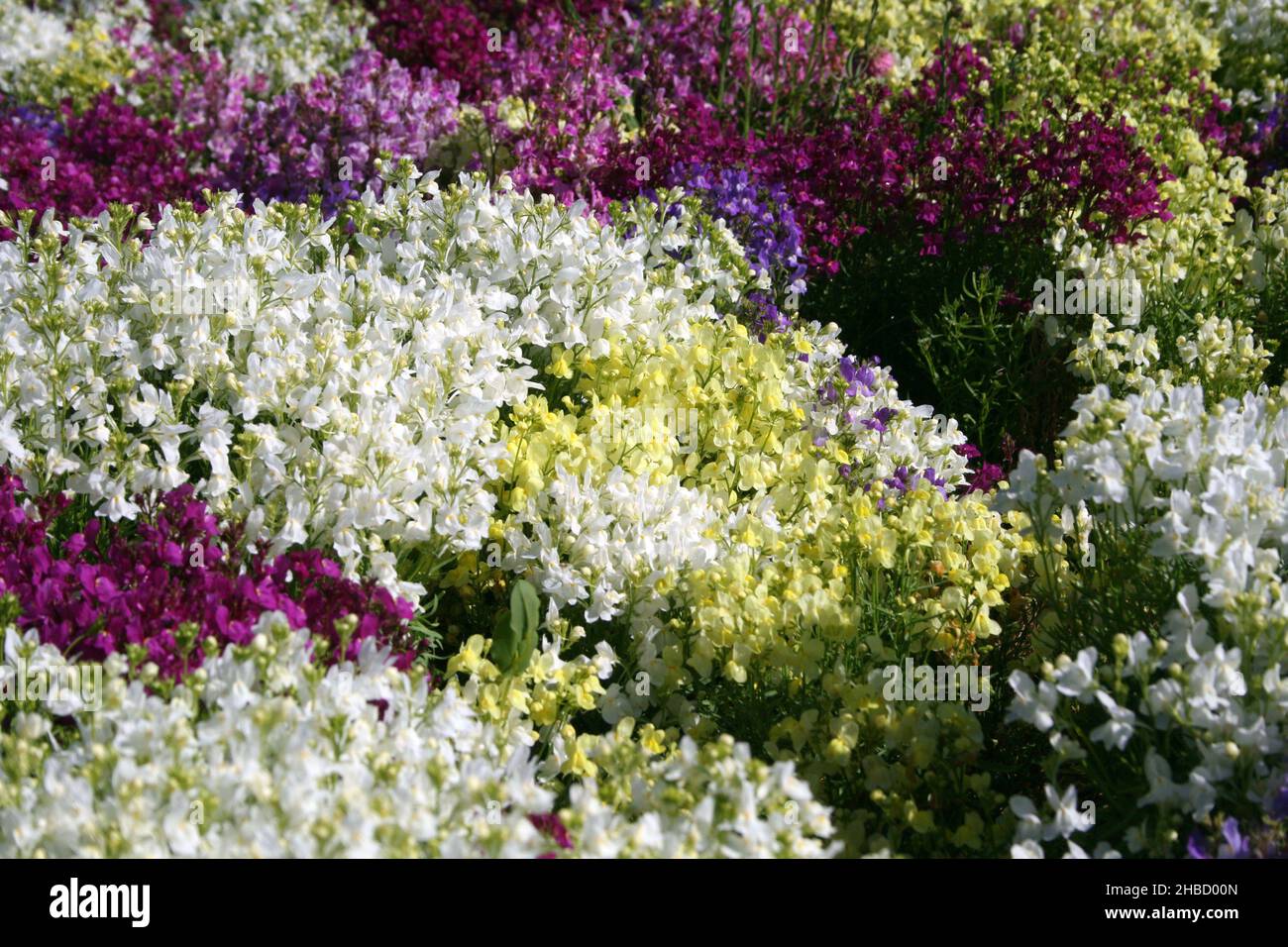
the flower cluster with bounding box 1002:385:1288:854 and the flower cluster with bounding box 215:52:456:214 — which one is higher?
the flower cluster with bounding box 215:52:456:214

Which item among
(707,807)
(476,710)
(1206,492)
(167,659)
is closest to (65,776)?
(167,659)

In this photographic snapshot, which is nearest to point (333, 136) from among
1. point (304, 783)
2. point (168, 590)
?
point (168, 590)

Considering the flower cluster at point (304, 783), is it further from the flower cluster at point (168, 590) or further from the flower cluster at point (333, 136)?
the flower cluster at point (333, 136)

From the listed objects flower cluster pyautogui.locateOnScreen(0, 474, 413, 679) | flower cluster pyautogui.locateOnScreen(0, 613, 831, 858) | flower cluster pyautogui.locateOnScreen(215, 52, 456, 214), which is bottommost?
flower cluster pyautogui.locateOnScreen(0, 613, 831, 858)

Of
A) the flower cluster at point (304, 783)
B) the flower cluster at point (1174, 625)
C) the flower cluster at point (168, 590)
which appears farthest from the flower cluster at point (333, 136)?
the flower cluster at point (1174, 625)

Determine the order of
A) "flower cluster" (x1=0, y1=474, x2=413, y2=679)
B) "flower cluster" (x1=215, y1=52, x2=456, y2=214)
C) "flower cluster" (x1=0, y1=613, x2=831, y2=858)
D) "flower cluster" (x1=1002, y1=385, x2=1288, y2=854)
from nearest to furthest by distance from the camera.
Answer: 1. "flower cluster" (x1=0, y1=613, x2=831, y2=858)
2. "flower cluster" (x1=1002, y1=385, x2=1288, y2=854)
3. "flower cluster" (x1=0, y1=474, x2=413, y2=679)
4. "flower cluster" (x1=215, y1=52, x2=456, y2=214)

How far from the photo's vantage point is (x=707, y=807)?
2213 mm

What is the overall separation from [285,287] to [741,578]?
147 cm

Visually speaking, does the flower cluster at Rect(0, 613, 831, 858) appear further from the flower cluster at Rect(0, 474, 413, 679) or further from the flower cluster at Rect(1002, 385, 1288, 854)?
the flower cluster at Rect(1002, 385, 1288, 854)

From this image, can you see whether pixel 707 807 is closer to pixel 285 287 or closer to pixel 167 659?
pixel 167 659

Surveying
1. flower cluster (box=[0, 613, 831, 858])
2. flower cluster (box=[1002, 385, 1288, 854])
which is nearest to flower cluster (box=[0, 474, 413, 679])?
flower cluster (box=[0, 613, 831, 858])

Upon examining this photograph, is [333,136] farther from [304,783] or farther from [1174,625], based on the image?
[1174,625]
